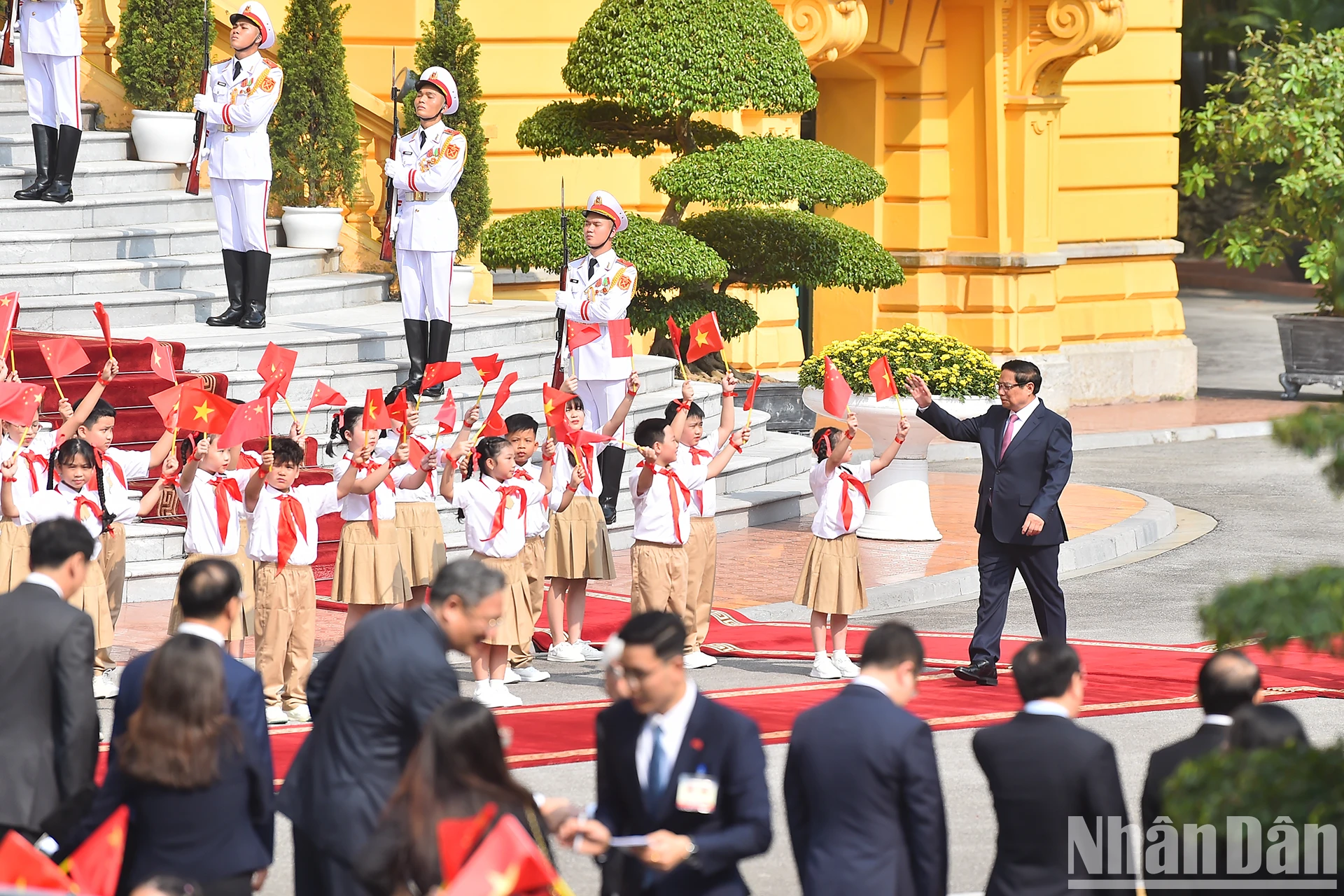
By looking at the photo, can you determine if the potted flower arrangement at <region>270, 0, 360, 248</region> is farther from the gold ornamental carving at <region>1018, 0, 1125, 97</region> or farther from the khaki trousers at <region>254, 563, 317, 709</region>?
the gold ornamental carving at <region>1018, 0, 1125, 97</region>

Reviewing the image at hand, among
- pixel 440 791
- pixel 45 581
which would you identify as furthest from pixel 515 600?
pixel 440 791

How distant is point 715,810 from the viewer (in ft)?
16.6

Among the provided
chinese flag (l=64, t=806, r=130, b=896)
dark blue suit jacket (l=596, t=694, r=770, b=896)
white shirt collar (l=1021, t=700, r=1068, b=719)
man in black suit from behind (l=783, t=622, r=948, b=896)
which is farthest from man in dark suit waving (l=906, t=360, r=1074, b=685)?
chinese flag (l=64, t=806, r=130, b=896)

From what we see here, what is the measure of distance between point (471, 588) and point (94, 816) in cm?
117

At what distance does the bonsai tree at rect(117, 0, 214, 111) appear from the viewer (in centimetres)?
1568

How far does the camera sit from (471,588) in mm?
5277

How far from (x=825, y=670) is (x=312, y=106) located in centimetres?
803

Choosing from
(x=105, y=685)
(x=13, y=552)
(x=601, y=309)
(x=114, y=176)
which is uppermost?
(x=114, y=176)

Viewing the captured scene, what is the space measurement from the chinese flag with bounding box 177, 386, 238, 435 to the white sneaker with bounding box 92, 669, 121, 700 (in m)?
1.29

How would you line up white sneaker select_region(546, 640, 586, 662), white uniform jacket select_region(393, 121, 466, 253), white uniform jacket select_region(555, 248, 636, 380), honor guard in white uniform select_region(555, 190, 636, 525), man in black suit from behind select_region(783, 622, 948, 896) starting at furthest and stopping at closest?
white uniform jacket select_region(393, 121, 466, 253), white uniform jacket select_region(555, 248, 636, 380), honor guard in white uniform select_region(555, 190, 636, 525), white sneaker select_region(546, 640, 586, 662), man in black suit from behind select_region(783, 622, 948, 896)

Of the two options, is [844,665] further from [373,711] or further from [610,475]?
[373,711]

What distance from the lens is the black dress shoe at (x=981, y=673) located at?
9.76 m

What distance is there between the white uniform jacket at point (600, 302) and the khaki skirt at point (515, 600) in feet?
10.3

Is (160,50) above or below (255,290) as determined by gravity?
above
